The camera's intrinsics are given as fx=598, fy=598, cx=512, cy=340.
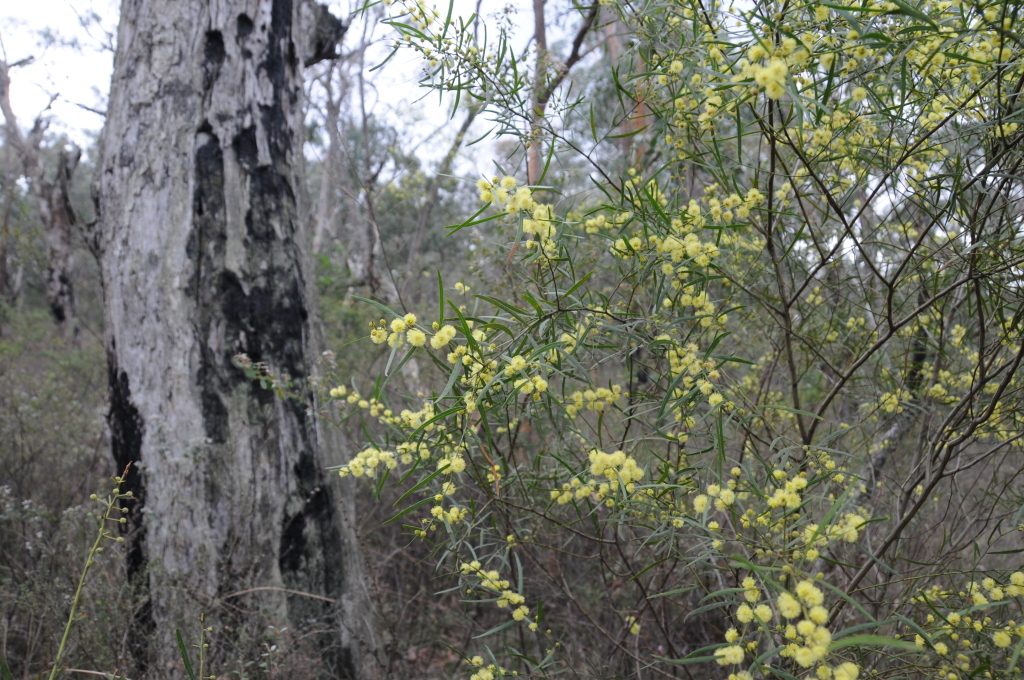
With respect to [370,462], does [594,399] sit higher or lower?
higher

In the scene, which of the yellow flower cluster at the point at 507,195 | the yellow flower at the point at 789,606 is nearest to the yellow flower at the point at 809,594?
the yellow flower at the point at 789,606

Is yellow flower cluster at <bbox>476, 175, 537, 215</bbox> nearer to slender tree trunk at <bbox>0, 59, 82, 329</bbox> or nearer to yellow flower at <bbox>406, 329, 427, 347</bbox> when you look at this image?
yellow flower at <bbox>406, 329, 427, 347</bbox>

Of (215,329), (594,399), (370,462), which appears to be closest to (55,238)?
(215,329)

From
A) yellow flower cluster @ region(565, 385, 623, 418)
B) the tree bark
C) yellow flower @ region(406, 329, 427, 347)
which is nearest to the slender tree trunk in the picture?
the tree bark

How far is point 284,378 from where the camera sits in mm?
2430

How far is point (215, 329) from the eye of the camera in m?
2.36

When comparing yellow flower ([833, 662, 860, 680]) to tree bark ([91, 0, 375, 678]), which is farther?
tree bark ([91, 0, 375, 678])

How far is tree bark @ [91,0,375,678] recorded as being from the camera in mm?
2252

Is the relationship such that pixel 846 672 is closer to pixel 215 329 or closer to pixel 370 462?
pixel 370 462

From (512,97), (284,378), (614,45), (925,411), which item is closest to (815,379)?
(925,411)

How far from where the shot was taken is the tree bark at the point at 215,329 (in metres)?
2.25

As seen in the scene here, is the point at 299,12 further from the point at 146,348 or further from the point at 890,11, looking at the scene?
the point at 890,11

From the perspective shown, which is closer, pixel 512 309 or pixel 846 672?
pixel 846 672

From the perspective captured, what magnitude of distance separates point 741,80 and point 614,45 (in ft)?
20.7
